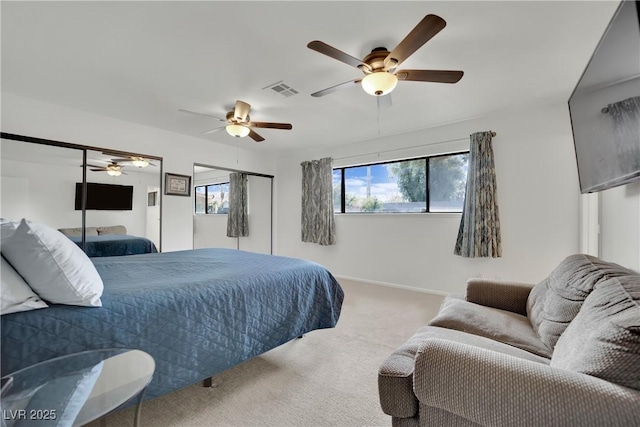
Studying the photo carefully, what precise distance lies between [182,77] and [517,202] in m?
3.96

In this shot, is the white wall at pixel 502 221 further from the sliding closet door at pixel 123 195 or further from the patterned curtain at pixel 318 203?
the sliding closet door at pixel 123 195

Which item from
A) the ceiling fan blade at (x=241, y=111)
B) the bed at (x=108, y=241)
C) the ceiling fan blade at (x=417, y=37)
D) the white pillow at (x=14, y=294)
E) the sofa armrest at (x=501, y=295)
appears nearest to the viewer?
the white pillow at (x=14, y=294)

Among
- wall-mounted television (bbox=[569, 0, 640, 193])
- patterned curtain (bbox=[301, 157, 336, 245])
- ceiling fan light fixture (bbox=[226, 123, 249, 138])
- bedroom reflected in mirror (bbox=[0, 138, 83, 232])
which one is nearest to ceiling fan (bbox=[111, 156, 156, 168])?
bedroom reflected in mirror (bbox=[0, 138, 83, 232])

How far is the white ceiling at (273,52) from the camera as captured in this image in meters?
1.70

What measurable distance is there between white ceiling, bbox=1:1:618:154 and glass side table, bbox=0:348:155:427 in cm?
196

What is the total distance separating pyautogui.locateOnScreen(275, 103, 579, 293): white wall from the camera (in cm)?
309

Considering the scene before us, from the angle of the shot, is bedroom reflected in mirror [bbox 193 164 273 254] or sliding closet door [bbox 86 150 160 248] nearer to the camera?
sliding closet door [bbox 86 150 160 248]

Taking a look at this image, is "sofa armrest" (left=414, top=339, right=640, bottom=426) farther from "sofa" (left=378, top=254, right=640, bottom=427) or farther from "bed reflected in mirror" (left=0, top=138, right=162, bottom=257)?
"bed reflected in mirror" (left=0, top=138, right=162, bottom=257)

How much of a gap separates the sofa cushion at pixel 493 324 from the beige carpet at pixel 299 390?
2.14ft

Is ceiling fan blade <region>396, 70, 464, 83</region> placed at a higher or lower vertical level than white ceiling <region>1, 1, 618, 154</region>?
lower

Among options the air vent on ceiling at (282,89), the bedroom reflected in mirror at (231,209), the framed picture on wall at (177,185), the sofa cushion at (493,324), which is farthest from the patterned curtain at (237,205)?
the sofa cushion at (493,324)

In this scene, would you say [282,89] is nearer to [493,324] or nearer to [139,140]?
[139,140]

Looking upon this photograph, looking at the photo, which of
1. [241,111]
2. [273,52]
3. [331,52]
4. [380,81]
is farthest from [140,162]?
[380,81]

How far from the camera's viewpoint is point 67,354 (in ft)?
3.65
